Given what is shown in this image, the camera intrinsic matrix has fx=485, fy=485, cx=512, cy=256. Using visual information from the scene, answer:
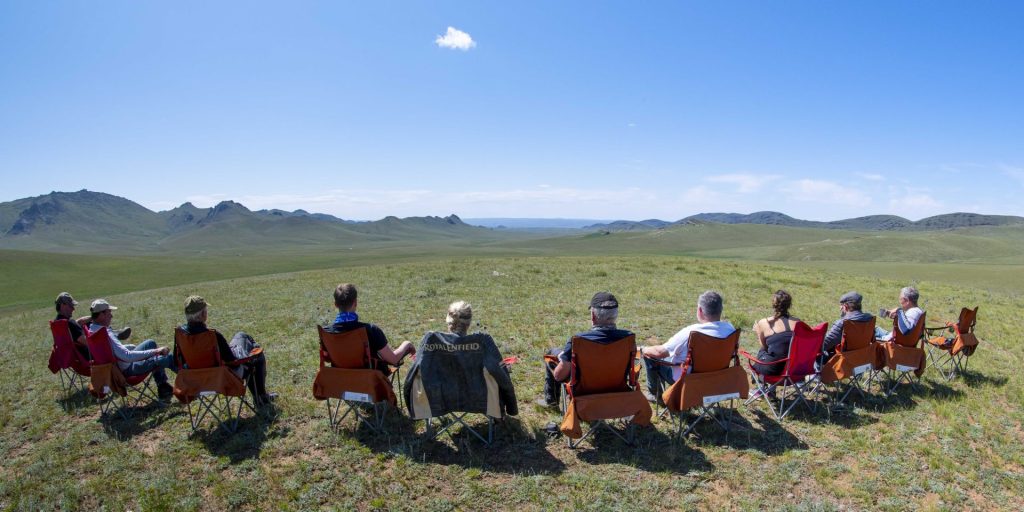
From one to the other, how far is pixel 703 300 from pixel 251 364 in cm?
630

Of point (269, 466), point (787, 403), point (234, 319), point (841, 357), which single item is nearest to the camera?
point (269, 466)

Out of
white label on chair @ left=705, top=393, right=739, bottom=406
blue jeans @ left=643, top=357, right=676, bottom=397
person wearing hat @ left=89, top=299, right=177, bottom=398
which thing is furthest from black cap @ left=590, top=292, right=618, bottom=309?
person wearing hat @ left=89, top=299, right=177, bottom=398

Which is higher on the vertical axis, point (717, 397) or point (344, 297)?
point (344, 297)

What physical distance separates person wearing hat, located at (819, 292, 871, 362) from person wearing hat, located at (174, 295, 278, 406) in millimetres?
8162

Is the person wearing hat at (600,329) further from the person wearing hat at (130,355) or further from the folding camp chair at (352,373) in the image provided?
the person wearing hat at (130,355)

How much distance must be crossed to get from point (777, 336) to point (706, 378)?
1.54 meters

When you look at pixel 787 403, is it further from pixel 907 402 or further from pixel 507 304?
pixel 507 304

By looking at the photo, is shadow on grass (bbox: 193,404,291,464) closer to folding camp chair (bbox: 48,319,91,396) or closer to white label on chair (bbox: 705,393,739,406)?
folding camp chair (bbox: 48,319,91,396)

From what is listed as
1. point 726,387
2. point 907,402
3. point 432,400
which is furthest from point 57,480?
point 907,402

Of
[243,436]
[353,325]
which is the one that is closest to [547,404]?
[353,325]

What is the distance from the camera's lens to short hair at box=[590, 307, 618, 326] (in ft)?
18.5

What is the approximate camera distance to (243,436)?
620cm

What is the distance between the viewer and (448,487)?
5078mm

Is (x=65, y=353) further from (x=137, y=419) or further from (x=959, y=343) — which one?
(x=959, y=343)
